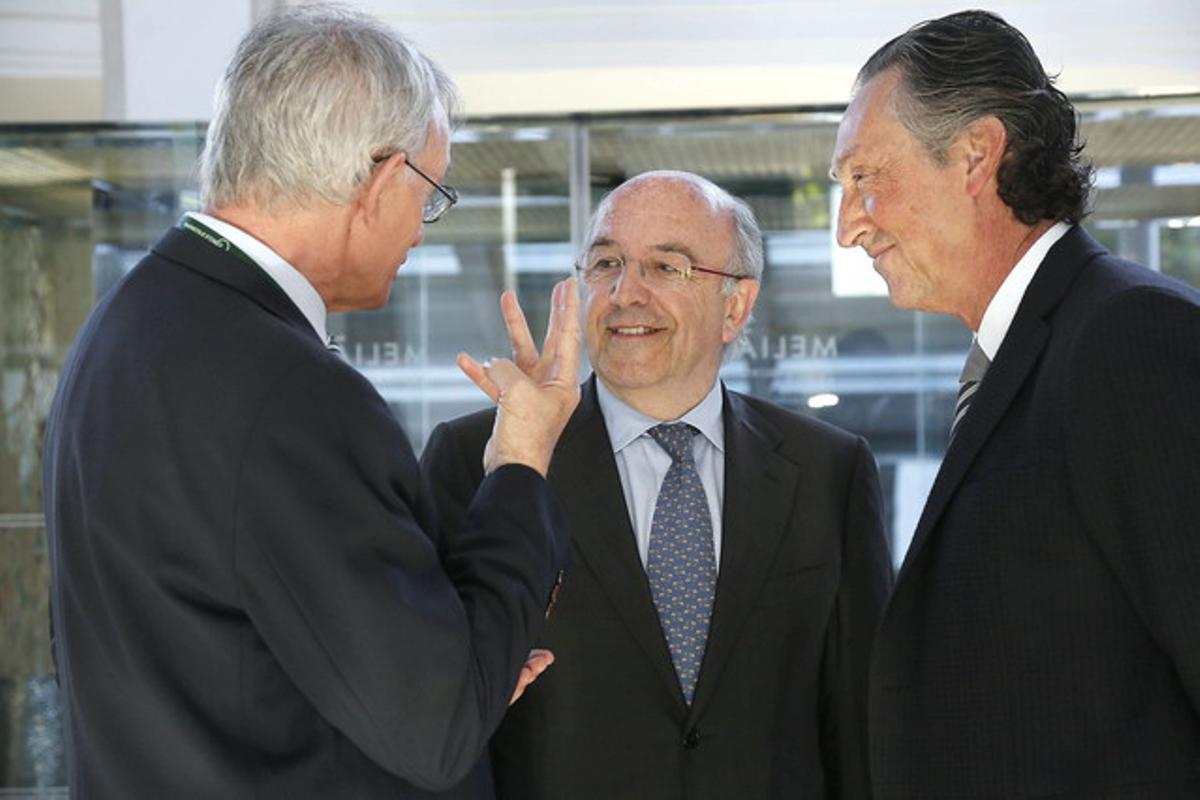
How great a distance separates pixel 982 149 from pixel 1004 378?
0.38m

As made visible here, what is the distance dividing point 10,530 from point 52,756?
2.99ft

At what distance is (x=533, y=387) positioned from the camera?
2.27 metres

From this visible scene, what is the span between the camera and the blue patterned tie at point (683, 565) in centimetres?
297

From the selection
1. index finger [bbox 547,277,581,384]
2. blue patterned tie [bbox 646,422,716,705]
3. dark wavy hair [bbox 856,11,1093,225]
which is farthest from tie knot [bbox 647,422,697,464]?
dark wavy hair [bbox 856,11,1093,225]

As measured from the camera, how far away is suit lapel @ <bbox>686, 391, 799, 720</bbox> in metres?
2.94

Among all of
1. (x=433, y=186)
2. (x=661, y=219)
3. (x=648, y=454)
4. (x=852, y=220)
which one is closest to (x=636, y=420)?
(x=648, y=454)

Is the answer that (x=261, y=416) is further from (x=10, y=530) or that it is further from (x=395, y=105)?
(x=10, y=530)

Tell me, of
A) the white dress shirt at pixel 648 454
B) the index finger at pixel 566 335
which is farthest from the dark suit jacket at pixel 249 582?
the white dress shirt at pixel 648 454

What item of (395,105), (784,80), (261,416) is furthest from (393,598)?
(784,80)

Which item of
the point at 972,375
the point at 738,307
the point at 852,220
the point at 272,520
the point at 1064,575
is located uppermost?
the point at 852,220

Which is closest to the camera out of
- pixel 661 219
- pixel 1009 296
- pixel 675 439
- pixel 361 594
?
pixel 361 594

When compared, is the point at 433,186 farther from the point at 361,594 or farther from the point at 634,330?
the point at 634,330

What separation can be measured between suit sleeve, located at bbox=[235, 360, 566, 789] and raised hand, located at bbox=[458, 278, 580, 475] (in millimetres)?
231

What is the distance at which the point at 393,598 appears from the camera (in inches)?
75.6
